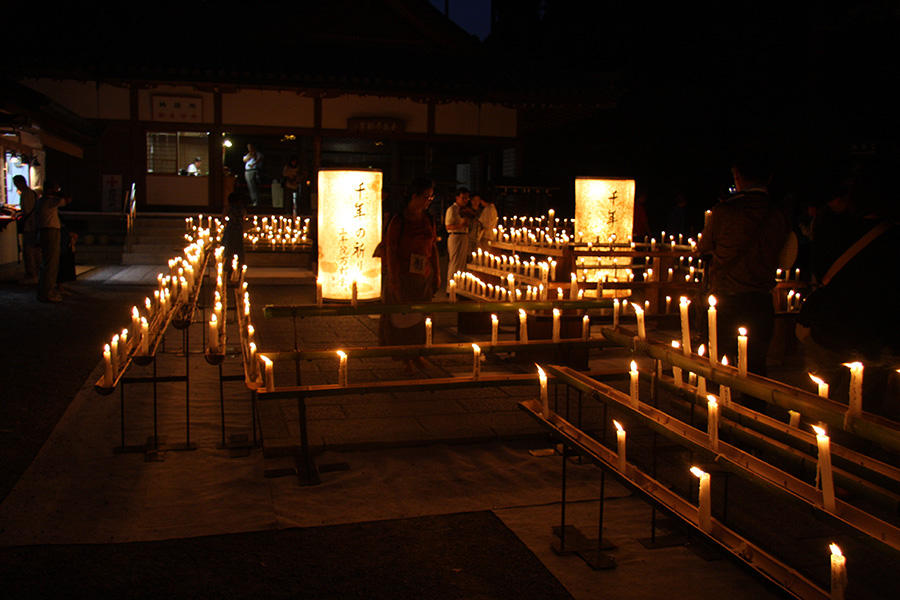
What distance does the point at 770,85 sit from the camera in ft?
64.4

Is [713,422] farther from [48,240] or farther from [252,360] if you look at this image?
[48,240]

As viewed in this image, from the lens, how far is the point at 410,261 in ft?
23.0

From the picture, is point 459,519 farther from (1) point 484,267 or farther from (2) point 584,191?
(2) point 584,191

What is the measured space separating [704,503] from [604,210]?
789cm

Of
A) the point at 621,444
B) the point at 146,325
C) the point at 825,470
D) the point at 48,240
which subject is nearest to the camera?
the point at 825,470

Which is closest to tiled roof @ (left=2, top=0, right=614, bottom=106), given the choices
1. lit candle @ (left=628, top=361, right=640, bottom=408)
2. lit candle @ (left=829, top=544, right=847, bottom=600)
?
lit candle @ (left=628, top=361, right=640, bottom=408)

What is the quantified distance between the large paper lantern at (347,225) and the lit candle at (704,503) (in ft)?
19.5

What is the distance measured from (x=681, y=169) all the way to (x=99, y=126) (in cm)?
1576

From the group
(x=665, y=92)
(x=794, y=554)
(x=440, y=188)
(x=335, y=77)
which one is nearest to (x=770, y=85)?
(x=665, y=92)

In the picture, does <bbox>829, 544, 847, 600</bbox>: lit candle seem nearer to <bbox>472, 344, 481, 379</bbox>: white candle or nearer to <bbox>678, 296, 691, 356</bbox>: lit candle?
<bbox>678, 296, 691, 356</bbox>: lit candle

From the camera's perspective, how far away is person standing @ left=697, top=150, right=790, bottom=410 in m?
4.81

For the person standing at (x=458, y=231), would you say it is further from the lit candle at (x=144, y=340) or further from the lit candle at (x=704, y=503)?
the lit candle at (x=704, y=503)

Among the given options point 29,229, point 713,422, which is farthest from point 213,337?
point 29,229

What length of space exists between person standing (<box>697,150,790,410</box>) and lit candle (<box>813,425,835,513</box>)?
7.84 ft
